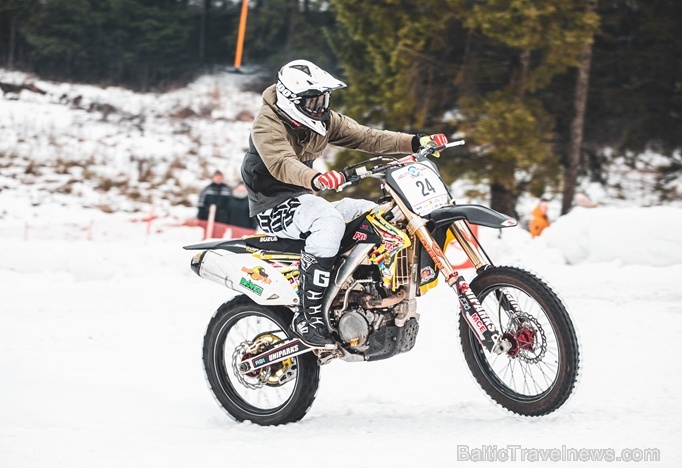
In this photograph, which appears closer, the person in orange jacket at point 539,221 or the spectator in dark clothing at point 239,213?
the spectator in dark clothing at point 239,213

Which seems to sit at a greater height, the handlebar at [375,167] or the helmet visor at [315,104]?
the helmet visor at [315,104]

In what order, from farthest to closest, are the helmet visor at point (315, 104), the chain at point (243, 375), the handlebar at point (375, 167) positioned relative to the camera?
the chain at point (243, 375) → the helmet visor at point (315, 104) → the handlebar at point (375, 167)

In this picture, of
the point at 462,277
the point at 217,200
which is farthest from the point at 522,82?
the point at 462,277

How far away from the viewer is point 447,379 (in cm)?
616

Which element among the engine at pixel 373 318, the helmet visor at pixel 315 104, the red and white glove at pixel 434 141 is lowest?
the engine at pixel 373 318

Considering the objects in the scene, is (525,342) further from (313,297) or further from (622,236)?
Result: (622,236)

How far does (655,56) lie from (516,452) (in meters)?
14.9

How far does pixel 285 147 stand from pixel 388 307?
1234 mm

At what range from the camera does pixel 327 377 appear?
6.48 m

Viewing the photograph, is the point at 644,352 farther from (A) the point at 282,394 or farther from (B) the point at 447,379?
(A) the point at 282,394

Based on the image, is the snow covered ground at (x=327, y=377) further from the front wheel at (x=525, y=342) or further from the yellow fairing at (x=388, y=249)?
the yellow fairing at (x=388, y=249)

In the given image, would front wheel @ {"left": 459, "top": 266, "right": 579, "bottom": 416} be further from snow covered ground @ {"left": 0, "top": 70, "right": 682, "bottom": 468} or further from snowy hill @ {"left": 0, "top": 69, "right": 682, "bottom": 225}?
snowy hill @ {"left": 0, "top": 69, "right": 682, "bottom": 225}

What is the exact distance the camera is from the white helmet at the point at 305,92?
5125 millimetres

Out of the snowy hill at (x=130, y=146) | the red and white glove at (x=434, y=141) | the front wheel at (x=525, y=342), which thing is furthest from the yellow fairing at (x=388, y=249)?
the snowy hill at (x=130, y=146)
